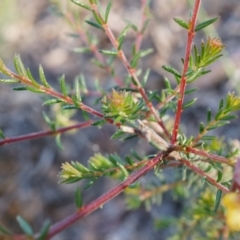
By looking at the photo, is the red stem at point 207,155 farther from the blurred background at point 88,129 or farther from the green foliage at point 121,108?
the blurred background at point 88,129

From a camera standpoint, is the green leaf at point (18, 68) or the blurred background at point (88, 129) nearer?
the green leaf at point (18, 68)

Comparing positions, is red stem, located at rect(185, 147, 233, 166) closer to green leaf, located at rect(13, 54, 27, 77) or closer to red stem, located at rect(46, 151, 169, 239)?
red stem, located at rect(46, 151, 169, 239)

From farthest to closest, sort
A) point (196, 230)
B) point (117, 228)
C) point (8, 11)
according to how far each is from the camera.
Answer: point (8, 11), point (117, 228), point (196, 230)

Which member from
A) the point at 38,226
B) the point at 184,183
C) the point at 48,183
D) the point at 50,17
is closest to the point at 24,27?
the point at 50,17

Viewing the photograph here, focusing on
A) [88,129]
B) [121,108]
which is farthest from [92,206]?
[88,129]

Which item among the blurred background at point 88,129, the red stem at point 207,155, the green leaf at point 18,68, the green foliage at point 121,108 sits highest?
the green leaf at point 18,68

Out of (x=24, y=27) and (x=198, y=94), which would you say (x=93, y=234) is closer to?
(x=198, y=94)

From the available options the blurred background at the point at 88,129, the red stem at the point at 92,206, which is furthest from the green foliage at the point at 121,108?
the blurred background at the point at 88,129

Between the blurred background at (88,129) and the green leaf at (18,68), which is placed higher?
the green leaf at (18,68)

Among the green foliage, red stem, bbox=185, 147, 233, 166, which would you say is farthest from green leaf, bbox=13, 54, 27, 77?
red stem, bbox=185, 147, 233, 166
